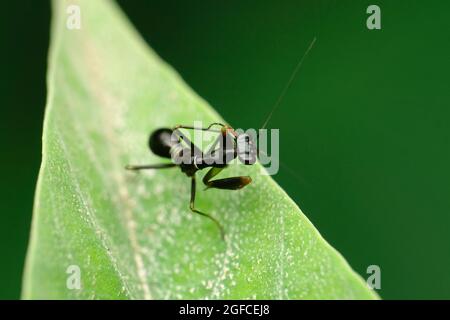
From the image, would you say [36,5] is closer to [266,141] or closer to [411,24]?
[266,141]

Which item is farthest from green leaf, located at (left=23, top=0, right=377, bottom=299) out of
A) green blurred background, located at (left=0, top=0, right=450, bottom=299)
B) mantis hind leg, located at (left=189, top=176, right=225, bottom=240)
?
green blurred background, located at (left=0, top=0, right=450, bottom=299)

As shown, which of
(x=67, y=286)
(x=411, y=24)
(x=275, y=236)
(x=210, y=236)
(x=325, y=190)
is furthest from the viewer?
(x=411, y=24)

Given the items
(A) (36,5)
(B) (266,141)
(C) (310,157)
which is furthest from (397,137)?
(A) (36,5)

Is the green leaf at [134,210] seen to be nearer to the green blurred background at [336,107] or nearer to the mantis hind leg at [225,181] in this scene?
the mantis hind leg at [225,181]

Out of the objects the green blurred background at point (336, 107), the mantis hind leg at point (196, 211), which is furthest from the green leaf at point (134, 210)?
the green blurred background at point (336, 107)

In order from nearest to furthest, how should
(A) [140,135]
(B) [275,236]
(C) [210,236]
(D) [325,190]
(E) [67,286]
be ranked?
(E) [67,286] → (B) [275,236] → (C) [210,236] → (A) [140,135] → (D) [325,190]

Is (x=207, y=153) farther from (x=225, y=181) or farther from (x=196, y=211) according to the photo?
(x=196, y=211)

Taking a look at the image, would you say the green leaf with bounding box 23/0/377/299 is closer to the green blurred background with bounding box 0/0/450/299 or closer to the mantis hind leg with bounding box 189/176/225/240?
the mantis hind leg with bounding box 189/176/225/240
